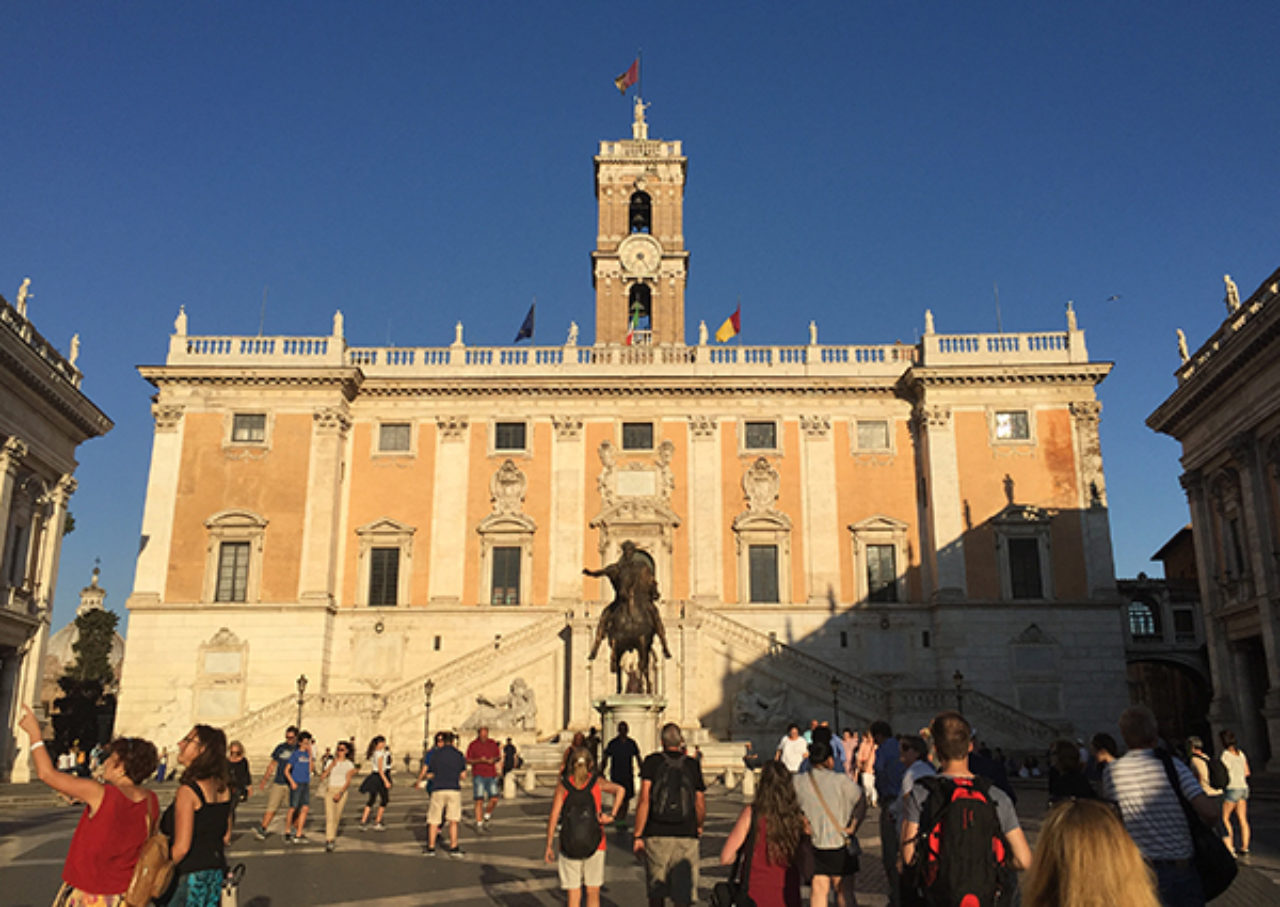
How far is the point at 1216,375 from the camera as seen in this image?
28.7 metres

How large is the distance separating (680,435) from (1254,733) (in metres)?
19.5

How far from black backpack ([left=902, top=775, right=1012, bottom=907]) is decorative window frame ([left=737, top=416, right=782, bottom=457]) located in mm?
33093

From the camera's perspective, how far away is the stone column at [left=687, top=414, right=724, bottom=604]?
120 ft

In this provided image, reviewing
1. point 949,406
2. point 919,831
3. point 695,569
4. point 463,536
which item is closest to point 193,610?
point 463,536

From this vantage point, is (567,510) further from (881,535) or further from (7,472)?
(7,472)

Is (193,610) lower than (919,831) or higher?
higher

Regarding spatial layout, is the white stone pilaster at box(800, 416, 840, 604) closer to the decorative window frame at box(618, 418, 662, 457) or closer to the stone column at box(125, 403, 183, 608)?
the decorative window frame at box(618, 418, 662, 457)

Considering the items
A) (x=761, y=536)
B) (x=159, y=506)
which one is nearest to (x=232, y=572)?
(x=159, y=506)

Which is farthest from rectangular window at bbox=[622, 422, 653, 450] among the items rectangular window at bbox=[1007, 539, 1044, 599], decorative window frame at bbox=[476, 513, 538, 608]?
rectangular window at bbox=[1007, 539, 1044, 599]

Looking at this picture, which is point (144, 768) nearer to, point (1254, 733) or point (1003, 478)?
point (1254, 733)

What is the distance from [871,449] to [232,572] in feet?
73.2

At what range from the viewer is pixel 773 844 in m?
5.90

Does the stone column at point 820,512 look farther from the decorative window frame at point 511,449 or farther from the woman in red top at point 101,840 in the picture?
the woman in red top at point 101,840

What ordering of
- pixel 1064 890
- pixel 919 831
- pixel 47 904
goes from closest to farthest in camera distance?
pixel 1064 890, pixel 919 831, pixel 47 904
